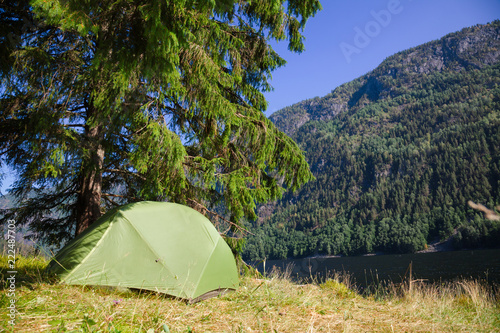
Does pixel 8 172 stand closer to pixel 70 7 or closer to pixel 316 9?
pixel 70 7

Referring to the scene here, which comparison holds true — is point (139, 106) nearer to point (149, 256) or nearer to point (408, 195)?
point (149, 256)

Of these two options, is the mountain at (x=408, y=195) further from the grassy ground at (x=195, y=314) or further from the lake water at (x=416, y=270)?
the grassy ground at (x=195, y=314)

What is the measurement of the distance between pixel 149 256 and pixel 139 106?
8.29 feet

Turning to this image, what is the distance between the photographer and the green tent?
3348mm

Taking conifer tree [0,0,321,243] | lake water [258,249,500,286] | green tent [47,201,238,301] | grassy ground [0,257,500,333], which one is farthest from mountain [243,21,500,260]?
grassy ground [0,257,500,333]

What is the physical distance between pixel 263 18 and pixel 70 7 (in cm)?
510

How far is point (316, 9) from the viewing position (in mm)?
5965

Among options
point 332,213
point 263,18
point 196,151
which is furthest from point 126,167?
point 332,213

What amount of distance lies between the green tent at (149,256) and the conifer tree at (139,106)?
101cm

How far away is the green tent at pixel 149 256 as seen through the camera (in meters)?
3.35

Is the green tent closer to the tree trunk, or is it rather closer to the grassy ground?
the grassy ground

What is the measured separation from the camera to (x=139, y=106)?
4711 mm

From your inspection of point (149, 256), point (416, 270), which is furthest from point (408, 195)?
point (149, 256)

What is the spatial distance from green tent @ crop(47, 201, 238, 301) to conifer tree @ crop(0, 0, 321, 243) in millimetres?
1007
